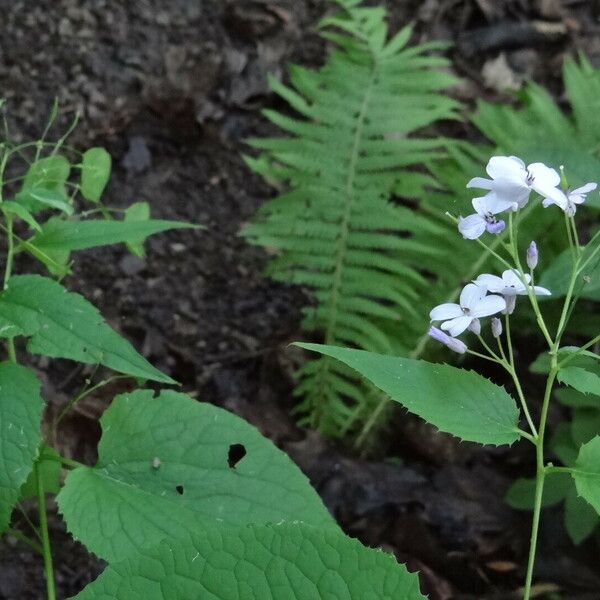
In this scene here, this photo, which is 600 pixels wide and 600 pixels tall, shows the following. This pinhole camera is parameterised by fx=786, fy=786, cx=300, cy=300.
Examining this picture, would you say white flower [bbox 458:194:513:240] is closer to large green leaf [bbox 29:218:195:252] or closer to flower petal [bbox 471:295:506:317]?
flower petal [bbox 471:295:506:317]

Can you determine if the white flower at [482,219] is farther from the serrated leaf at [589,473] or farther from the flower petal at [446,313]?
the serrated leaf at [589,473]

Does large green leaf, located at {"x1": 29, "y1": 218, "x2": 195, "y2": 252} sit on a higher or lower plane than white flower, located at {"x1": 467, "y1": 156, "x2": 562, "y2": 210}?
lower

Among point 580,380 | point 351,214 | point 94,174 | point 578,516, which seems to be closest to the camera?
point 580,380

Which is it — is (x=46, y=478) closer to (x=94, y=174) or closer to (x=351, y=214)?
(x=94, y=174)

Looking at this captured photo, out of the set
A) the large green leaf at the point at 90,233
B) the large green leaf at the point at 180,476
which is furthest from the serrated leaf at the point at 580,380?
the large green leaf at the point at 90,233

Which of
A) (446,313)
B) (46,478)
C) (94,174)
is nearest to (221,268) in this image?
(94,174)

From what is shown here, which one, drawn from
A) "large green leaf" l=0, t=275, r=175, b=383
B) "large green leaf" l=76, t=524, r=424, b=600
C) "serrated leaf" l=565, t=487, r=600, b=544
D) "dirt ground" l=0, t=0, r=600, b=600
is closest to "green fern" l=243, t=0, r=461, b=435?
"dirt ground" l=0, t=0, r=600, b=600

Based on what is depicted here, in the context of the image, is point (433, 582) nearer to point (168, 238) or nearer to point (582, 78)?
point (168, 238)
